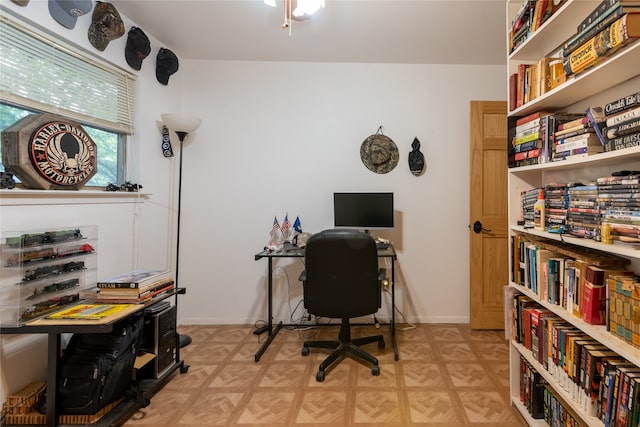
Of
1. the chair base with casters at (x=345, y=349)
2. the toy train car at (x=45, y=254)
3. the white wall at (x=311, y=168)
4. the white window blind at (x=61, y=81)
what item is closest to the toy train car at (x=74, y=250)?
the toy train car at (x=45, y=254)

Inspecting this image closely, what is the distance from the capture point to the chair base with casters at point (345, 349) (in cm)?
202

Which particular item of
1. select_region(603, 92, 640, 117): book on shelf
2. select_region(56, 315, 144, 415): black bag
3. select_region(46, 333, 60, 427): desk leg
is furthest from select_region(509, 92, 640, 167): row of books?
select_region(46, 333, 60, 427): desk leg

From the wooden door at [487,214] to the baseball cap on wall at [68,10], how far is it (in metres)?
3.16

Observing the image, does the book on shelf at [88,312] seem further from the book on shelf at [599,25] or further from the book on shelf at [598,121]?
the book on shelf at [599,25]

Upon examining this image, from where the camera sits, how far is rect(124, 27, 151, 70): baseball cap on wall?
222 cm

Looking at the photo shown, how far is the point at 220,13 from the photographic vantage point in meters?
2.16

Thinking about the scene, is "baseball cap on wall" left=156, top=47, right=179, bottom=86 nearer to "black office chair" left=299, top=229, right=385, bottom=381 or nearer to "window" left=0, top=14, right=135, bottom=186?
"window" left=0, top=14, right=135, bottom=186

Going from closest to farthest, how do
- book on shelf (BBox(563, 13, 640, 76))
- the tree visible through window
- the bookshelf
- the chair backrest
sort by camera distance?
book on shelf (BBox(563, 13, 640, 76)) < the bookshelf < the chair backrest < the tree visible through window

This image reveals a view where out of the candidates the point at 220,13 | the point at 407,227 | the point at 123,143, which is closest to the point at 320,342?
the point at 407,227

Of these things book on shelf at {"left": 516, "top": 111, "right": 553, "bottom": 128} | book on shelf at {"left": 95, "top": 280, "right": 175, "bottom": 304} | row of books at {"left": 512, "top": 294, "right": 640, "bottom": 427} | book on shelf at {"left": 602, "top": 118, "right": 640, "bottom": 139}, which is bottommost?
row of books at {"left": 512, "top": 294, "right": 640, "bottom": 427}

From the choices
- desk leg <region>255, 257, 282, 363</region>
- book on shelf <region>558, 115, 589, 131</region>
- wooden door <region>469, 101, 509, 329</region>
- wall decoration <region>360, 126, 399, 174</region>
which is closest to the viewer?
book on shelf <region>558, 115, 589, 131</region>

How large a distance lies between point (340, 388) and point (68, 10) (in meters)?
3.00

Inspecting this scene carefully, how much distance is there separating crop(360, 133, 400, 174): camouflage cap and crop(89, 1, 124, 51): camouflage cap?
7.14 ft

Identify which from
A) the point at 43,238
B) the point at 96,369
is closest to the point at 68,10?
the point at 43,238
